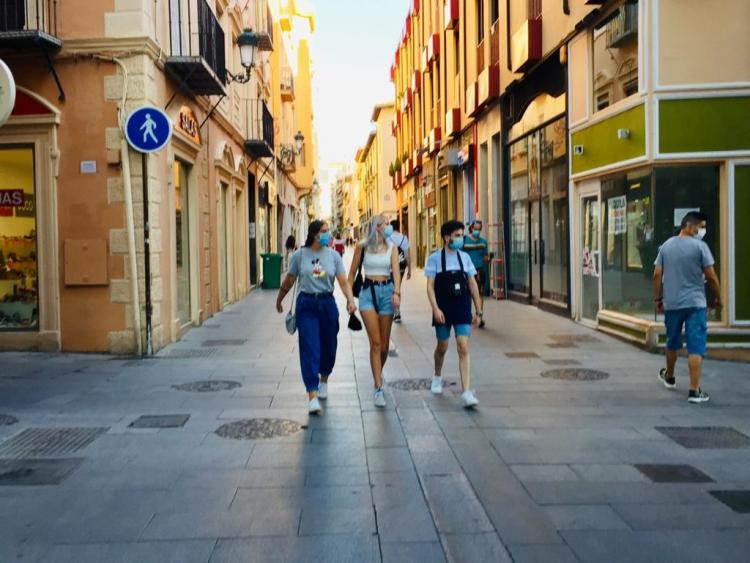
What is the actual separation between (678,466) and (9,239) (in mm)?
9683

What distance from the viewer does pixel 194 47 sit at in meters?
13.8

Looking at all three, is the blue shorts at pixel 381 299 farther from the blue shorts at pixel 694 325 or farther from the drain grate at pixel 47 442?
the blue shorts at pixel 694 325

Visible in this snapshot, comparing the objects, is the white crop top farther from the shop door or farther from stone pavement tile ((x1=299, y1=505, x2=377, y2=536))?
the shop door

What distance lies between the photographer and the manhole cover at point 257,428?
6516 millimetres

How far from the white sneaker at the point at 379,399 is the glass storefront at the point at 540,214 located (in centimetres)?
814

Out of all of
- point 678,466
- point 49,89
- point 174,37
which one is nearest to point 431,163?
point 174,37

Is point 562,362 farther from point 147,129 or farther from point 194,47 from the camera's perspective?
point 194,47

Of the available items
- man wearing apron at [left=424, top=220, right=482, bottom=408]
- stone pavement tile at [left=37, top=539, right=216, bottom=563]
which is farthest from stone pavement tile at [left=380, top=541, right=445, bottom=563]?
man wearing apron at [left=424, top=220, right=482, bottom=408]

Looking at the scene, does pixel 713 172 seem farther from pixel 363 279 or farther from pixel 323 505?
pixel 323 505

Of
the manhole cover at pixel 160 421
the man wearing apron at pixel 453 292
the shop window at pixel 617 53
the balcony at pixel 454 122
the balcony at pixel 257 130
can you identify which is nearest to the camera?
the manhole cover at pixel 160 421

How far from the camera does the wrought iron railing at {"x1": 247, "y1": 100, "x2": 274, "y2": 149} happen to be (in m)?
23.2

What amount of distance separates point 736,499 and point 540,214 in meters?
12.4

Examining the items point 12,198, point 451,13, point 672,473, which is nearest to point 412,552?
point 672,473

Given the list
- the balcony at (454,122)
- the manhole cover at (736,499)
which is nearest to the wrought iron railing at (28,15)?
the manhole cover at (736,499)
